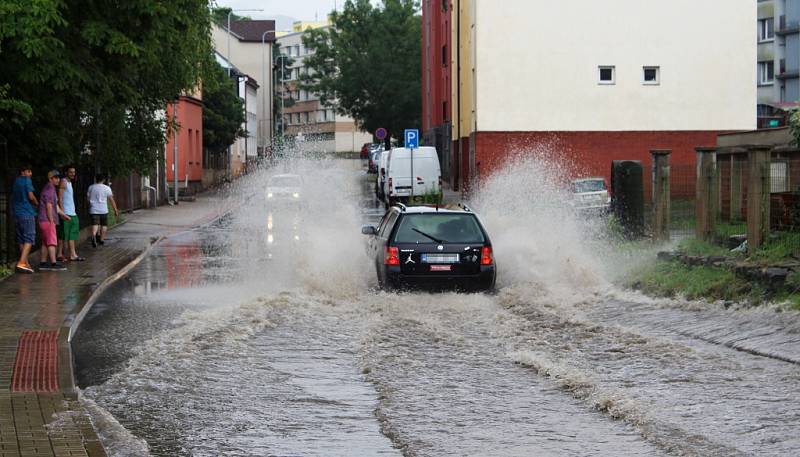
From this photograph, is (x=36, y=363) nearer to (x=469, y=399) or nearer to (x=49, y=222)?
(x=469, y=399)

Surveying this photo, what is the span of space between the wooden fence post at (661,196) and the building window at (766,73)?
53.6m

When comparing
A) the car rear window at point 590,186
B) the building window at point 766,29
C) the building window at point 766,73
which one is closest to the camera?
the car rear window at point 590,186

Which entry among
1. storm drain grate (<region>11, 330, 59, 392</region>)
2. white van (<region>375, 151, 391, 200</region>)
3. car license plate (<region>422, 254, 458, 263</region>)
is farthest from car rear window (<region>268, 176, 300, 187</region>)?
storm drain grate (<region>11, 330, 59, 392</region>)

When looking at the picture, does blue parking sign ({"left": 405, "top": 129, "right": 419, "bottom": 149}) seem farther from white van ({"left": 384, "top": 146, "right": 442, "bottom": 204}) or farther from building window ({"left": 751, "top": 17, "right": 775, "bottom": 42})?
building window ({"left": 751, "top": 17, "right": 775, "bottom": 42})

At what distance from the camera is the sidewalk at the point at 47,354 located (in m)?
7.62

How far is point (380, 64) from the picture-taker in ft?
306

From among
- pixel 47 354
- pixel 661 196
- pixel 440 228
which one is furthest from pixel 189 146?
pixel 47 354

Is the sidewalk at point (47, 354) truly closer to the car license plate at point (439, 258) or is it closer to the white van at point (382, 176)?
the car license plate at point (439, 258)

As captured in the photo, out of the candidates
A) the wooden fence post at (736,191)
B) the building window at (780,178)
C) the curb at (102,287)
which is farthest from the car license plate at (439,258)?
the wooden fence post at (736,191)

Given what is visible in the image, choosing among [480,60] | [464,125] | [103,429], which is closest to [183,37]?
[103,429]

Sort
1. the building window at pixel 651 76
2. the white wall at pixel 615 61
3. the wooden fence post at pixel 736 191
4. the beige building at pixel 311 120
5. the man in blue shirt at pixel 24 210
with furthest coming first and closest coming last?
the beige building at pixel 311 120 < the building window at pixel 651 76 < the white wall at pixel 615 61 < the wooden fence post at pixel 736 191 < the man in blue shirt at pixel 24 210

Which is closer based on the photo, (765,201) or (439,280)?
(439,280)

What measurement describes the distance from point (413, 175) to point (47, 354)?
32.2 m

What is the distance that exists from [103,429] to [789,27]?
66846mm
